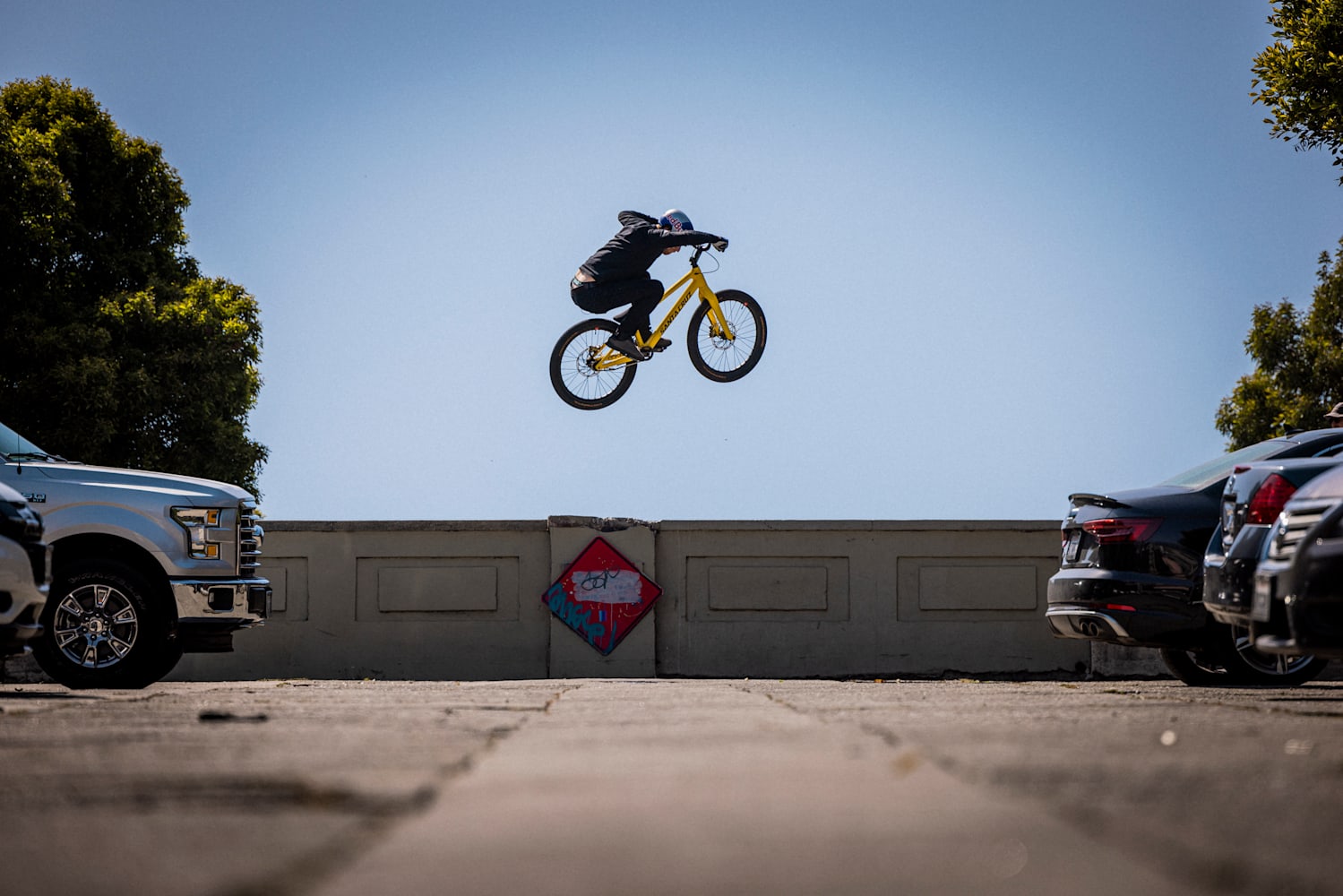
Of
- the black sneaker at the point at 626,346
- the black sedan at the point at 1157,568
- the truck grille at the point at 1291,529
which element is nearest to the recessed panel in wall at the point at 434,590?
the black sneaker at the point at 626,346

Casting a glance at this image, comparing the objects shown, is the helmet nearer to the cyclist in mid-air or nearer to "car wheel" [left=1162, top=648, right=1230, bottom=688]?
the cyclist in mid-air

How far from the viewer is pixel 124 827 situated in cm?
309

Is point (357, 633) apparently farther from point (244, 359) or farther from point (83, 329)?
point (244, 359)

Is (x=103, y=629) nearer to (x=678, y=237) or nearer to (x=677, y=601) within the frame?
(x=678, y=237)

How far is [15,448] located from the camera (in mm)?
10234

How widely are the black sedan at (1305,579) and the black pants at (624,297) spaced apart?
9073mm

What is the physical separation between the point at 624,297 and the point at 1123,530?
6.30m

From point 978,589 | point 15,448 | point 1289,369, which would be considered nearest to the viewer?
point 15,448

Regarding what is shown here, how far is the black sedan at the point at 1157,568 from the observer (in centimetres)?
998

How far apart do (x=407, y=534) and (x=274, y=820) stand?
14.3 m

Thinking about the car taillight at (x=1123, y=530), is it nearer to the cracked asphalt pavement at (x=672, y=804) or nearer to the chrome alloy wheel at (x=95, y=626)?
the cracked asphalt pavement at (x=672, y=804)

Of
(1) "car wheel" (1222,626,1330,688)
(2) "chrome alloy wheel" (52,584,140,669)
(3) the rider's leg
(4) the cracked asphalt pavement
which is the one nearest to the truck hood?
(2) "chrome alloy wheel" (52,584,140,669)

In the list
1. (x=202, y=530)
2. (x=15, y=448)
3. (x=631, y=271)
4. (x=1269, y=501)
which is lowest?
(x=202, y=530)

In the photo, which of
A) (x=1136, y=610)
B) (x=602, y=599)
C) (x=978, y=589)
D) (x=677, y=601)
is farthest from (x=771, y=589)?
(x=1136, y=610)
